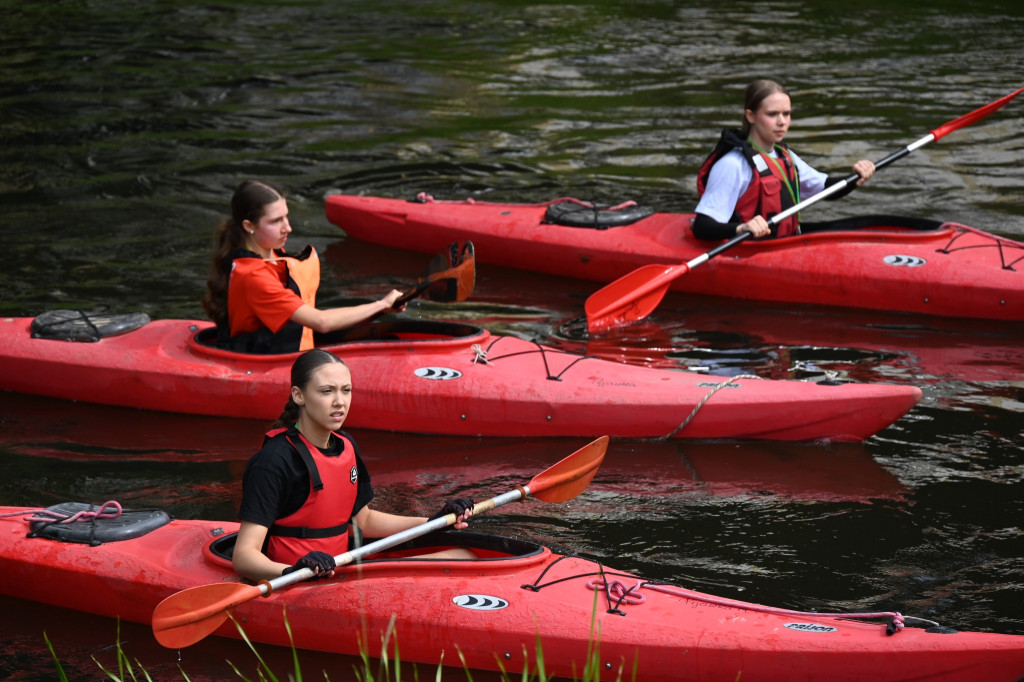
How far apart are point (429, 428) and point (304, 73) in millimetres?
8037

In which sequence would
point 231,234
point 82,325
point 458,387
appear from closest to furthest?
1. point 231,234
2. point 458,387
3. point 82,325

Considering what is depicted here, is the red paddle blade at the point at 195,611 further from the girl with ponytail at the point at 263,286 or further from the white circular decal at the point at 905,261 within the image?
the white circular decal at the point at 905,261

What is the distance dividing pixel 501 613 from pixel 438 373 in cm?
185

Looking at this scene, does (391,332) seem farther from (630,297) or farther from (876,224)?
(876,224)

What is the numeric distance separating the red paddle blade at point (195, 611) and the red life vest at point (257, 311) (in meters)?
1.78

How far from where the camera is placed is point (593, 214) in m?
7.04

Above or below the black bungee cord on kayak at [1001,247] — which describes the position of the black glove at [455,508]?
below

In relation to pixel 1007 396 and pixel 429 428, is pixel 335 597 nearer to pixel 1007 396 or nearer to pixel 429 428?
pixel 429 428

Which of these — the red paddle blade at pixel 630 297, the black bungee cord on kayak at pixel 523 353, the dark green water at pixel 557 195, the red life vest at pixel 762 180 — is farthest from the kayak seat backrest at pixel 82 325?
the red life vest at pixel 762 180

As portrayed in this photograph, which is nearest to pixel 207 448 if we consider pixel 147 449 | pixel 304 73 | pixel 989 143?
pixel 147 449

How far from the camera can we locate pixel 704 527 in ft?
14.1

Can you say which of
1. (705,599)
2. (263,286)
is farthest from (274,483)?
(263,286)

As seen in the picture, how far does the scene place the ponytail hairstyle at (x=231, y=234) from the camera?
→ 4.56 meters

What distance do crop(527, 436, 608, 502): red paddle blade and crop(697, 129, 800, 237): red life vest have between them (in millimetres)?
2715
